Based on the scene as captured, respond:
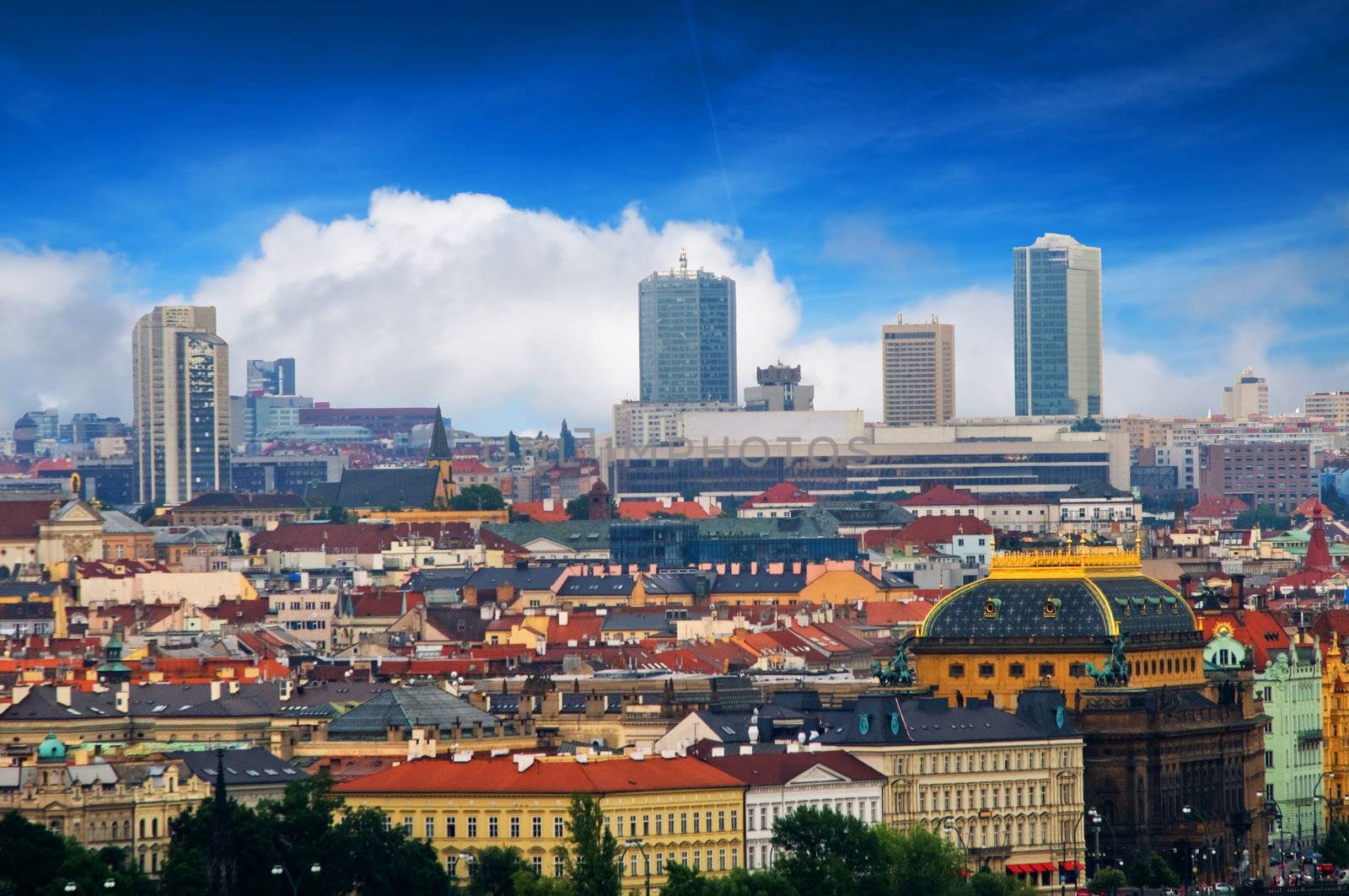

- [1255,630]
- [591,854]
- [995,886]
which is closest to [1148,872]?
[995,886]

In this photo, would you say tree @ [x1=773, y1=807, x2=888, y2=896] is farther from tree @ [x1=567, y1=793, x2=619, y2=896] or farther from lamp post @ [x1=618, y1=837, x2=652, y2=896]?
tree @ [x1=567, y1=793, x2=619, y2=896]

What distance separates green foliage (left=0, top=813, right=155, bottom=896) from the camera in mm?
90312

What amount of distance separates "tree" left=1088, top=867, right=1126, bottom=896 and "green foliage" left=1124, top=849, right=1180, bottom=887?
232cm

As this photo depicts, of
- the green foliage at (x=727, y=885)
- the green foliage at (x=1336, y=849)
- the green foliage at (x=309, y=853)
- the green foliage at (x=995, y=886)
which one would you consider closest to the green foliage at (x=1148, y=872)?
the green foliage at (x=1336, y=849)

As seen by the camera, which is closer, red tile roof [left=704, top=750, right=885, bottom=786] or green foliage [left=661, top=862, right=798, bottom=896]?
green foliage [left=661, top=862, right=798, bottom=896]

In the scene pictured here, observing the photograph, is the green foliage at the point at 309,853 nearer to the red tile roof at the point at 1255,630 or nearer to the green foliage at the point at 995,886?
the green foliage at the point at 995,886

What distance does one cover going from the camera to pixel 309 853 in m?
96.9

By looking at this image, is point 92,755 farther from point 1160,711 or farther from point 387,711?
point 1160,711

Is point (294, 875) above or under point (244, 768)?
under

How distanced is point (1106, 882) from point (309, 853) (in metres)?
25.4

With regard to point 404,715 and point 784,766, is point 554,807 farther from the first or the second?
point 404,715

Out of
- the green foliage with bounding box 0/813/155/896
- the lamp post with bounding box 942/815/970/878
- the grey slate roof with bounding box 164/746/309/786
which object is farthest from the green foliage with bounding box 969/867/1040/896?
the green foliage with bounding box 0/813/155/896

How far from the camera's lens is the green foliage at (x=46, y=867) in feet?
296

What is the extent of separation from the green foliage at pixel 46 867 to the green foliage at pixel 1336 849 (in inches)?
1684
